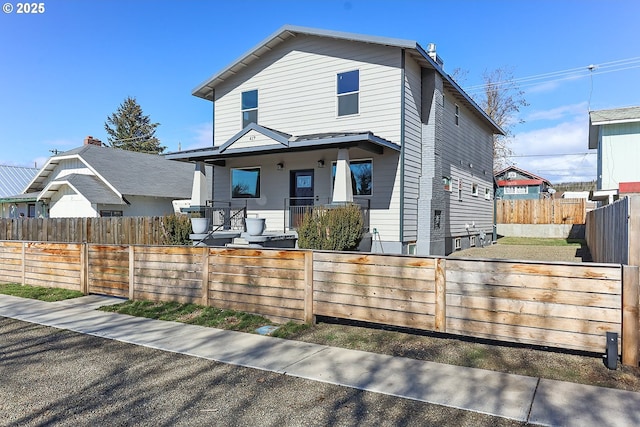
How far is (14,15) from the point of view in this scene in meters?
11.8

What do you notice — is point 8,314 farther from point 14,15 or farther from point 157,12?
point 157,12

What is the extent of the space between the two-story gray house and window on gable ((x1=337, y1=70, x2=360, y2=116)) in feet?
0.11

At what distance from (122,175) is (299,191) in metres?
12.8

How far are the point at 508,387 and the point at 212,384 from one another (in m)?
2.87

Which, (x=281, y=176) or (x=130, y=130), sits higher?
(x=130, y=130)

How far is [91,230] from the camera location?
46.9 ft

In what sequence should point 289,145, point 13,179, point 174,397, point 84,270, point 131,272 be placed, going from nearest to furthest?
point 174,397 → point 131,272 → point 84,270 → point 289,145 → point 13,179

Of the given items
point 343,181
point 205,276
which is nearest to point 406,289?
point 205,276

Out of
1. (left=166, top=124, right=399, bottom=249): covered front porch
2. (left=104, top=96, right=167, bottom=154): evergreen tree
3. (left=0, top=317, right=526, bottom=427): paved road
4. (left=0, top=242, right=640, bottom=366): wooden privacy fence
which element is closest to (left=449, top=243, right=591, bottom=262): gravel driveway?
(left=166, top=124, right=399, bottom=249): covered front porch

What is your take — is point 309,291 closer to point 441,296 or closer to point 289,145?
point 441,296

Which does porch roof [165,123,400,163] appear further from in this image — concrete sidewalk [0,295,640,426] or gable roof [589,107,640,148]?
gable roof [589,107,640,148]

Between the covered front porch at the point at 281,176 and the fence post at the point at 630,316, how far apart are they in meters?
7.31

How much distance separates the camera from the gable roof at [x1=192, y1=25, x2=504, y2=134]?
1184cm

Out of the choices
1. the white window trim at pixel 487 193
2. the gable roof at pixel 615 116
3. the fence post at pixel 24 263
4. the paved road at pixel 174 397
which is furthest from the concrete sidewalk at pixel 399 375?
the gable roof at pixel 615 116
